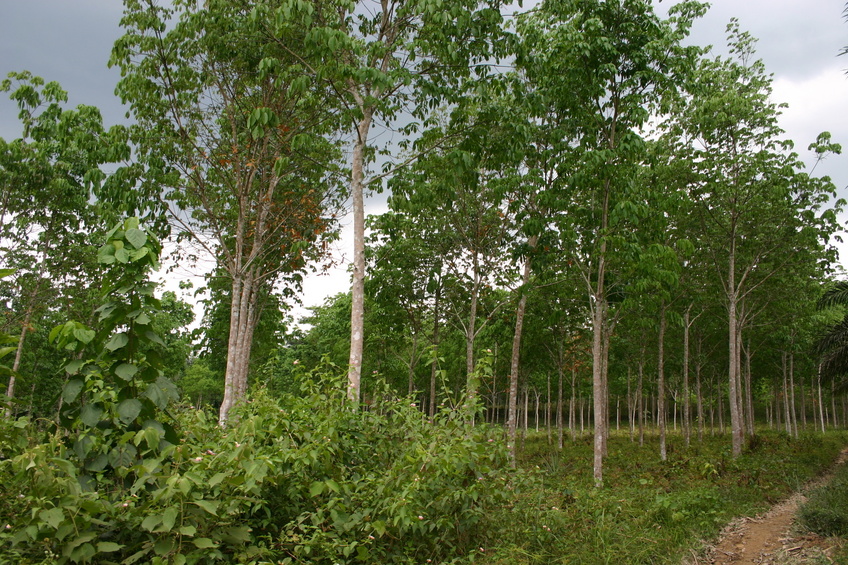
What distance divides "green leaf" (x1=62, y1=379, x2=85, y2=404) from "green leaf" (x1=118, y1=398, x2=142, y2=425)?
0.30 meters

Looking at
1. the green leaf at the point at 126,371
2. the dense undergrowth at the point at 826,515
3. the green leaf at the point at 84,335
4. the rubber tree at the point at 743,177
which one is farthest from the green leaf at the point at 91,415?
the rubber tree at the point at 743,177

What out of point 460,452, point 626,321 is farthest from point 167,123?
point 626,321

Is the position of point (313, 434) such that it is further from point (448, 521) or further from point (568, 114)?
point (568, 114)

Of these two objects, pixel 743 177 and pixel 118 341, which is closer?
pixel 118 341

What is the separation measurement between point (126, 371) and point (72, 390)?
16.3 inches

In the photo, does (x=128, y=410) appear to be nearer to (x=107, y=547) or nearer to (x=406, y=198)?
(x=107, y=547)

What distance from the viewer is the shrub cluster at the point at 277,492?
3.62 meters

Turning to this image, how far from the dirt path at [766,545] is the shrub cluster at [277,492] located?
3.30 metres

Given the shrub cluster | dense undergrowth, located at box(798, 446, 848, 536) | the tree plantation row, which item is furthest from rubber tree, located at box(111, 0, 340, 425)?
dense undergrowth, located at box(798, 446, 848, 536)

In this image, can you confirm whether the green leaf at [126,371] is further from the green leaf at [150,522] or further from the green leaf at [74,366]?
the green leaf at [150,522]

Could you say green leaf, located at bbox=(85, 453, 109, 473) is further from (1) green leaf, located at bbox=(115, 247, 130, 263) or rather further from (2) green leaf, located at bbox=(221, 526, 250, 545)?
(1) green leaf, located at bbox=(115, 247, 130, 263)

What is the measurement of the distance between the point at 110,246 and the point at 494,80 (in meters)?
7.85

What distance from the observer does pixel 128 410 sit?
3998 millimetres

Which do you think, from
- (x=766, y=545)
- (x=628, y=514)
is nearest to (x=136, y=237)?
(x=628, y=514)
